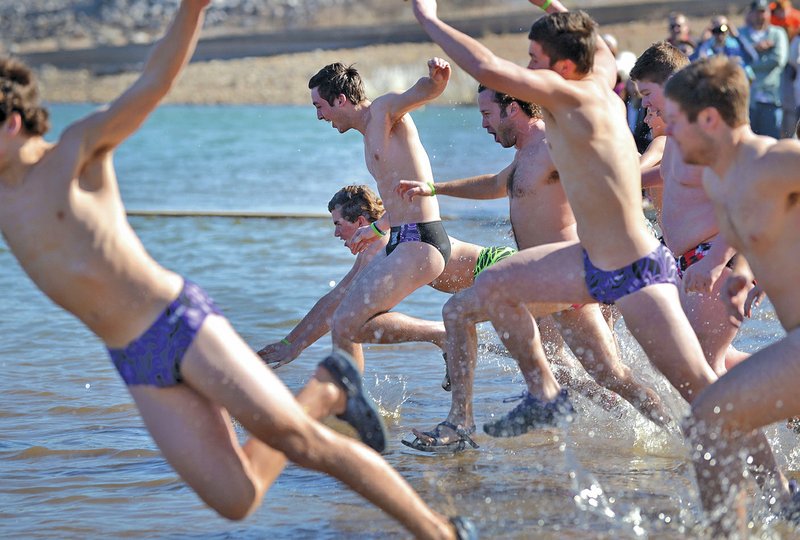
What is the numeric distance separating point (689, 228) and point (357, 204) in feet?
6.86

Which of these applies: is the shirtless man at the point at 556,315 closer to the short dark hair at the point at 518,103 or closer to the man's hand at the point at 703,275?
the short dark hair at the point at 518,103

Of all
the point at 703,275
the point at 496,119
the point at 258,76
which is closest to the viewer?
the point at 703,275

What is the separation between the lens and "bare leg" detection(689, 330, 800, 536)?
157 inches

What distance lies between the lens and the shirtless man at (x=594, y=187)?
15.1ft

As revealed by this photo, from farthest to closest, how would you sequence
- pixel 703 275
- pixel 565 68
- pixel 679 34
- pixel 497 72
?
pixel 679 34
pixel 703 275
pixel 565 68
pixel 497 72

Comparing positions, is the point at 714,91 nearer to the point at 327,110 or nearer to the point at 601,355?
the point at 601,355

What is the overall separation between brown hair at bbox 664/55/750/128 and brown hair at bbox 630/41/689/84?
79.4 inches

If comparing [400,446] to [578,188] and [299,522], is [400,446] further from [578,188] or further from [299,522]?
[578,188]

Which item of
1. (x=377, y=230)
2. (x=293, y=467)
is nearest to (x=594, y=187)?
(x=377, y=230)

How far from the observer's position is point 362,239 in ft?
21.9

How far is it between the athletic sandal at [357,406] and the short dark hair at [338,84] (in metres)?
2.45

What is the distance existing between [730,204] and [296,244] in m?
9.72

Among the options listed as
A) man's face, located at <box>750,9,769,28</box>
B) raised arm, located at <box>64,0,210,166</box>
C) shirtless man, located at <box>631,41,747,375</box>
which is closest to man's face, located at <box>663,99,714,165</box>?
shirtless man, located at <box>631,41,747,375</box>

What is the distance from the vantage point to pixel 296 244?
13.5m
